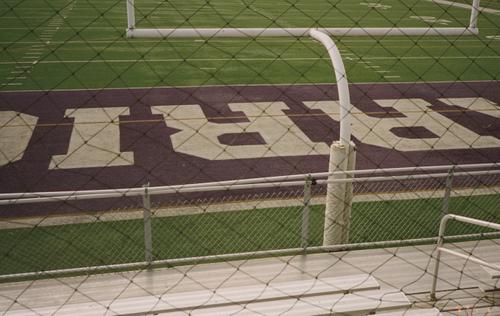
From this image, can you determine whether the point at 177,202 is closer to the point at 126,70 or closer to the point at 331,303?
the point at 331,303

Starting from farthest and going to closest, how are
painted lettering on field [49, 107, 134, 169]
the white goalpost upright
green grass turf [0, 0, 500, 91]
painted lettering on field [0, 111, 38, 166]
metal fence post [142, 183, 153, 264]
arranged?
green grass turf [0, 0, 500, 91], painted lettering on field [0, 111, 38, 166], painted lettering on field [49, 107, 134, 169], the white goalpost upright, metal fence post [142, 183, 153, 264]

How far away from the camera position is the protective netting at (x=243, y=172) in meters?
4.16

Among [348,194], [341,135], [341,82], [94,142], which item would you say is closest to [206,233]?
[348,194]

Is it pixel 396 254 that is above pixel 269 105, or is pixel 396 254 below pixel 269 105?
below

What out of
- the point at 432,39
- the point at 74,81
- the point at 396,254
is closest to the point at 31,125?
the point at 74,81

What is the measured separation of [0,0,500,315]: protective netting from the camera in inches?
164

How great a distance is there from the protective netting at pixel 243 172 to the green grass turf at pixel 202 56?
3.1 inches

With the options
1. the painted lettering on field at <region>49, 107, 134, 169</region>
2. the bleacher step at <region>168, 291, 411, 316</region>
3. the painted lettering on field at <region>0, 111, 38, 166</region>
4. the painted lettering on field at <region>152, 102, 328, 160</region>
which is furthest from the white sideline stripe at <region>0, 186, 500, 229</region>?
the bleacher step at <region>168, 291, 411, 316</region>

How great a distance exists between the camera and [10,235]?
17.8 ft

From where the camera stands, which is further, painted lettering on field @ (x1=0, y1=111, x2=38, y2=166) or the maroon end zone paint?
painted lettering on field @ (x1=0, y1=111, x2=38, y2=166)

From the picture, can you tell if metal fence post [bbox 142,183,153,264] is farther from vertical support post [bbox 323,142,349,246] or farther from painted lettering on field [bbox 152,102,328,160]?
painted lettering on field [bbox 152,102,328,160]

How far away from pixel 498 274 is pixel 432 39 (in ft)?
40.0

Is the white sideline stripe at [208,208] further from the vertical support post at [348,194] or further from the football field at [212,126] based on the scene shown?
the vertical support post at [348,194]

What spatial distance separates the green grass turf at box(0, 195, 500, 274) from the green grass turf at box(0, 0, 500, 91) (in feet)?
15.7
